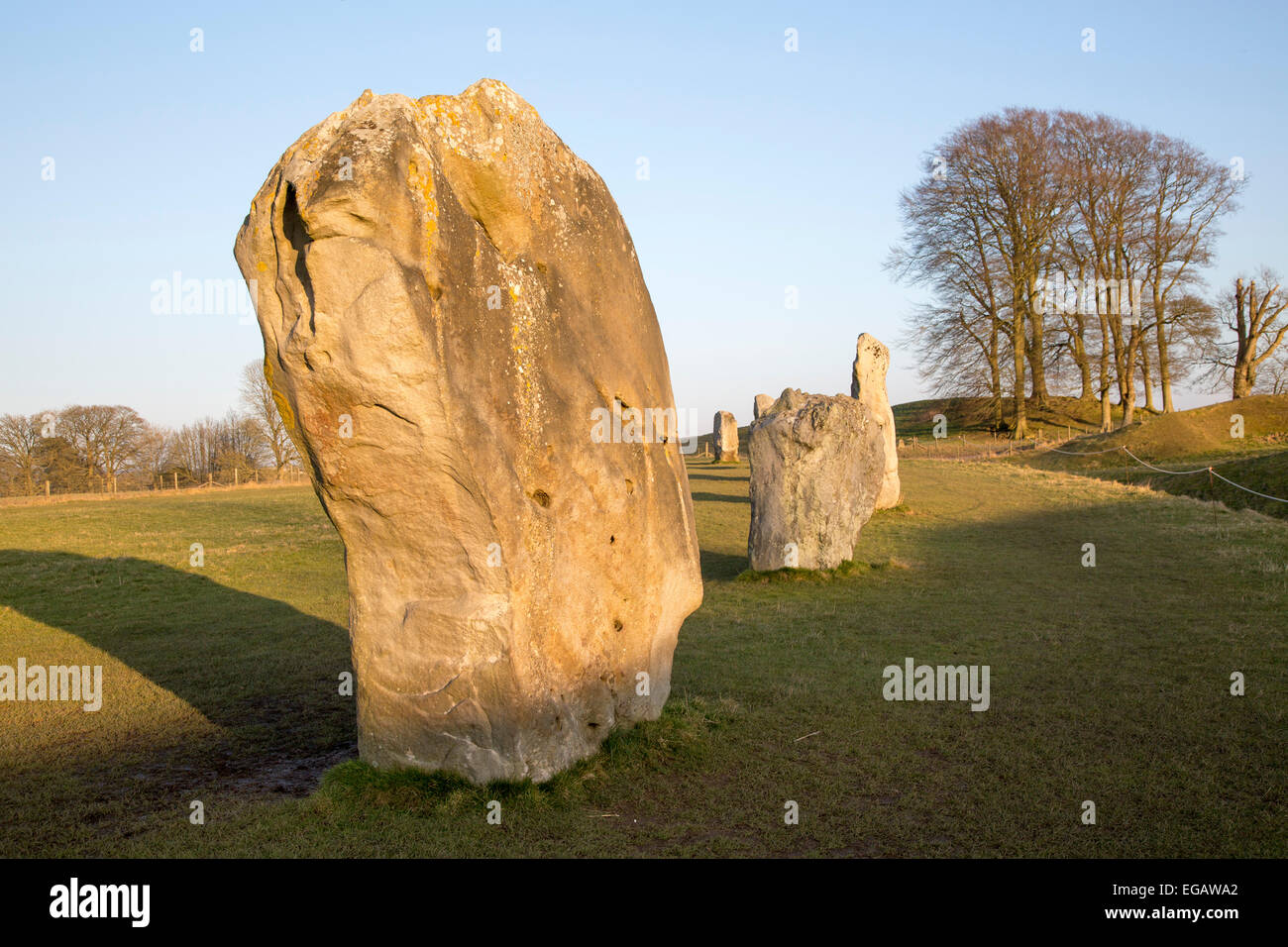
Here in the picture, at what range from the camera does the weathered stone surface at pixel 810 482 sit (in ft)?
43.1

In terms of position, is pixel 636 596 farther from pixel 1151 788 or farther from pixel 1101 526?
pixel 1101 526

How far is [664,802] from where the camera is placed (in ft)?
17.7

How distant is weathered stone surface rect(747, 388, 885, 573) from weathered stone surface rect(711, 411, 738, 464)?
67.6ft

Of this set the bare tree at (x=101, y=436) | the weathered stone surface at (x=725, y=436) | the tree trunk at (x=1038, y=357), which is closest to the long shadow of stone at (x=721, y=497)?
the weathered stone surface at (x=725, y=436)

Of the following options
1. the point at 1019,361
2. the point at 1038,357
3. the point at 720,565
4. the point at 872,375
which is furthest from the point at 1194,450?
the point at 720,565

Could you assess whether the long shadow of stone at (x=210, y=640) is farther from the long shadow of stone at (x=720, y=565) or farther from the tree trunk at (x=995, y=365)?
the tree trunk at (x=995, y=365)

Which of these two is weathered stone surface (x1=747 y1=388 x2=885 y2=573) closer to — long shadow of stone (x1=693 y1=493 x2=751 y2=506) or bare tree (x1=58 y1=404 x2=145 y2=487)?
long shadow of stone (x1=693 y1=493 x2=751 y2=506)

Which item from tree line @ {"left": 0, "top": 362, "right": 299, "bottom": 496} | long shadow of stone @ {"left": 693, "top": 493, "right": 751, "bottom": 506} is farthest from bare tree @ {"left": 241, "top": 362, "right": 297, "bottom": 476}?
long shadow of stone @ {"left": 693, "top": 493, "right": 751, "bottom": 506}

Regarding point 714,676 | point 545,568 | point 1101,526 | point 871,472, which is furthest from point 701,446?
point 545,568

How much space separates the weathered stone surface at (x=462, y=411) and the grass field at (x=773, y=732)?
525mm

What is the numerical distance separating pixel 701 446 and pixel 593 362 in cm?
4014

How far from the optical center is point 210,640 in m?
10.1

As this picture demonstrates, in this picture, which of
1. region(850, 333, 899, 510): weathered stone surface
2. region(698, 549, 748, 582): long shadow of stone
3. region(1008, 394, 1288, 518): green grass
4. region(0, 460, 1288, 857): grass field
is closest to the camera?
region(0, 460, 1288, 857): grass field

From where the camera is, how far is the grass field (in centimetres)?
487
